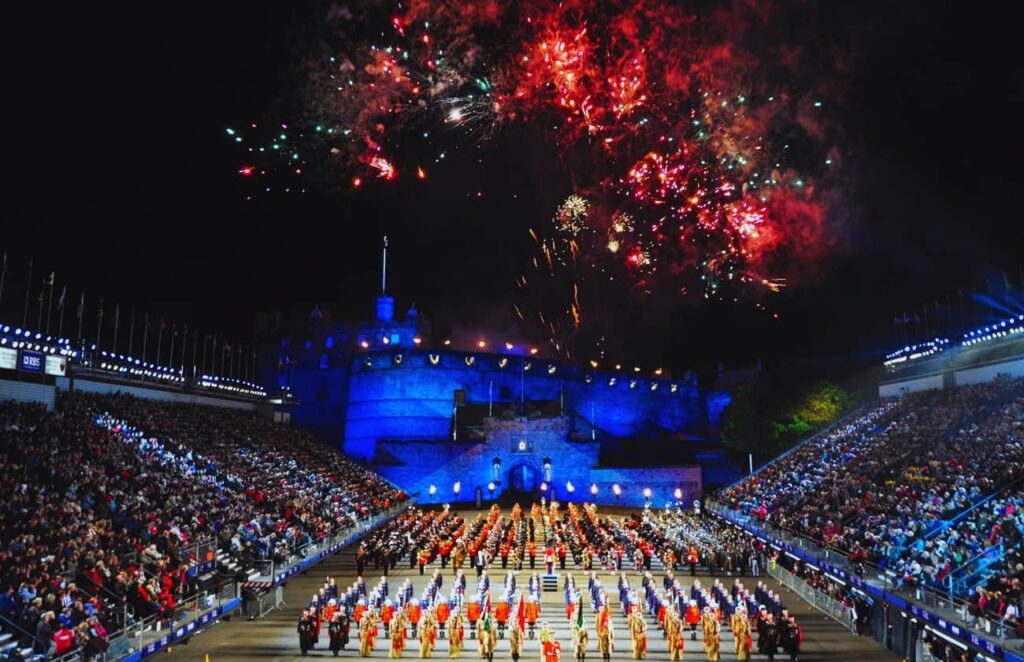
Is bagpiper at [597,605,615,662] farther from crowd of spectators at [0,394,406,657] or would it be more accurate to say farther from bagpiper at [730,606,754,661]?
crowd of spectators at [0,394,406,657]

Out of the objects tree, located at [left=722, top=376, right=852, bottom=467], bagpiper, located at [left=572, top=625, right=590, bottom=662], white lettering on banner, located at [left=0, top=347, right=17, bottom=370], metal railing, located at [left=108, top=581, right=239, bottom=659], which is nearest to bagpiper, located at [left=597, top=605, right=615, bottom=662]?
bagpiper, located at [left=572, top=625, right=590, bottom=662]

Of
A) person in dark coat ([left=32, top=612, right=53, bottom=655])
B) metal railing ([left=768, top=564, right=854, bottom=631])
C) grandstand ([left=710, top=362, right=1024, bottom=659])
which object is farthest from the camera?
metal railing ([left=768, top=564, right=854, bottom=631])

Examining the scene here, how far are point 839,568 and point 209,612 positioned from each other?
19.8 m

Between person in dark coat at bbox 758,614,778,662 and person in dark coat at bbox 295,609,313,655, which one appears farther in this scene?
person in dark coat at bbox 295,609,313,655

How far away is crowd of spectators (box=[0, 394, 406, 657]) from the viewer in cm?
1789

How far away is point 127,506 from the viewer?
2558 centimetres

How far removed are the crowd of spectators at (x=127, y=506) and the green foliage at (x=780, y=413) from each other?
27625mm

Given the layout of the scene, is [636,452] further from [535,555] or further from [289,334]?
[289,334]

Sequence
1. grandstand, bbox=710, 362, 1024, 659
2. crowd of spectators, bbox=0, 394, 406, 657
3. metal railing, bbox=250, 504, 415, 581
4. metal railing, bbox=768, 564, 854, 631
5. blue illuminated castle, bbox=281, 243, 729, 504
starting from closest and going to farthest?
crowd of spectators, bbox=0, 394, 406, 657, grandstand, bbox=710, 362, 1024, 659, metal railing, bbox=768, 564, 854, 631, metal railing, bbox=250, 504, 415, 581, blue illuminated castle, bbox=281, 243, 729, 504

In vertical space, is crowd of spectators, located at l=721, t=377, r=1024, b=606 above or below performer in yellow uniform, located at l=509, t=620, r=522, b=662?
above

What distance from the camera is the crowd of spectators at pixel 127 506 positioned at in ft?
58.7

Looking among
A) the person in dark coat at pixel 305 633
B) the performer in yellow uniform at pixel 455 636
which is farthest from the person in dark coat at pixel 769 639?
the person in dark coat at pixel 305 633

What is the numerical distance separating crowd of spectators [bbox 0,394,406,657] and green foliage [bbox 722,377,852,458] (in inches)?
1088

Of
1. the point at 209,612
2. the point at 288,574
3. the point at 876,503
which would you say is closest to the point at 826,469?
the point at 876,503
